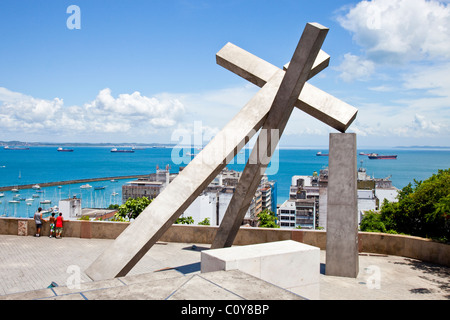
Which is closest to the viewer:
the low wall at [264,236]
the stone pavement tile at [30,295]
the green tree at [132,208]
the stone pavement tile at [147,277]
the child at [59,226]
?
the stone pavement tile at [30,295]

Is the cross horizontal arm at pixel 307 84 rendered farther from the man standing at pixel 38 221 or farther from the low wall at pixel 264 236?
the man standing at pixel 38 221

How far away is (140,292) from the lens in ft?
12.5

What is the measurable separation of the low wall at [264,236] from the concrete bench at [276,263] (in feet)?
19.0

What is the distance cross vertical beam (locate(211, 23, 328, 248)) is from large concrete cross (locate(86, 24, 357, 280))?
2cm

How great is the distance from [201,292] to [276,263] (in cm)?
303

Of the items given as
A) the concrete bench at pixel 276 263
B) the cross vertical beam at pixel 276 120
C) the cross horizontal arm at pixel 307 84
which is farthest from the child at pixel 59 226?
the concrete bench at pixel 276 263

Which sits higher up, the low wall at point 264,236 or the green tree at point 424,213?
the green tree at point 424,213

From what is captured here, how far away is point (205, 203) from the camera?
70875 mm

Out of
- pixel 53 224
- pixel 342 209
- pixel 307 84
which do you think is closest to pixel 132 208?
pixel 53 224

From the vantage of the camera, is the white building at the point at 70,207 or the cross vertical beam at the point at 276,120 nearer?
the cross vertical beam at the point at 276,120

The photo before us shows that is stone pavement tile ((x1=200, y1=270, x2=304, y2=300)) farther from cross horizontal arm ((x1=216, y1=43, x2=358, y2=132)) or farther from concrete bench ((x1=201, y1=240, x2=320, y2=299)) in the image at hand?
cross horizontal arm ((x1=216, y1=43, x2=358, y2=132))

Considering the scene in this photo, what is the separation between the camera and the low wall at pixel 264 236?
12.0 metres

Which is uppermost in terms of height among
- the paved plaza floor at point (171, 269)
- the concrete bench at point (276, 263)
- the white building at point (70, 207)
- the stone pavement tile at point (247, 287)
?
the stone pavement tile at point (247, 287)
